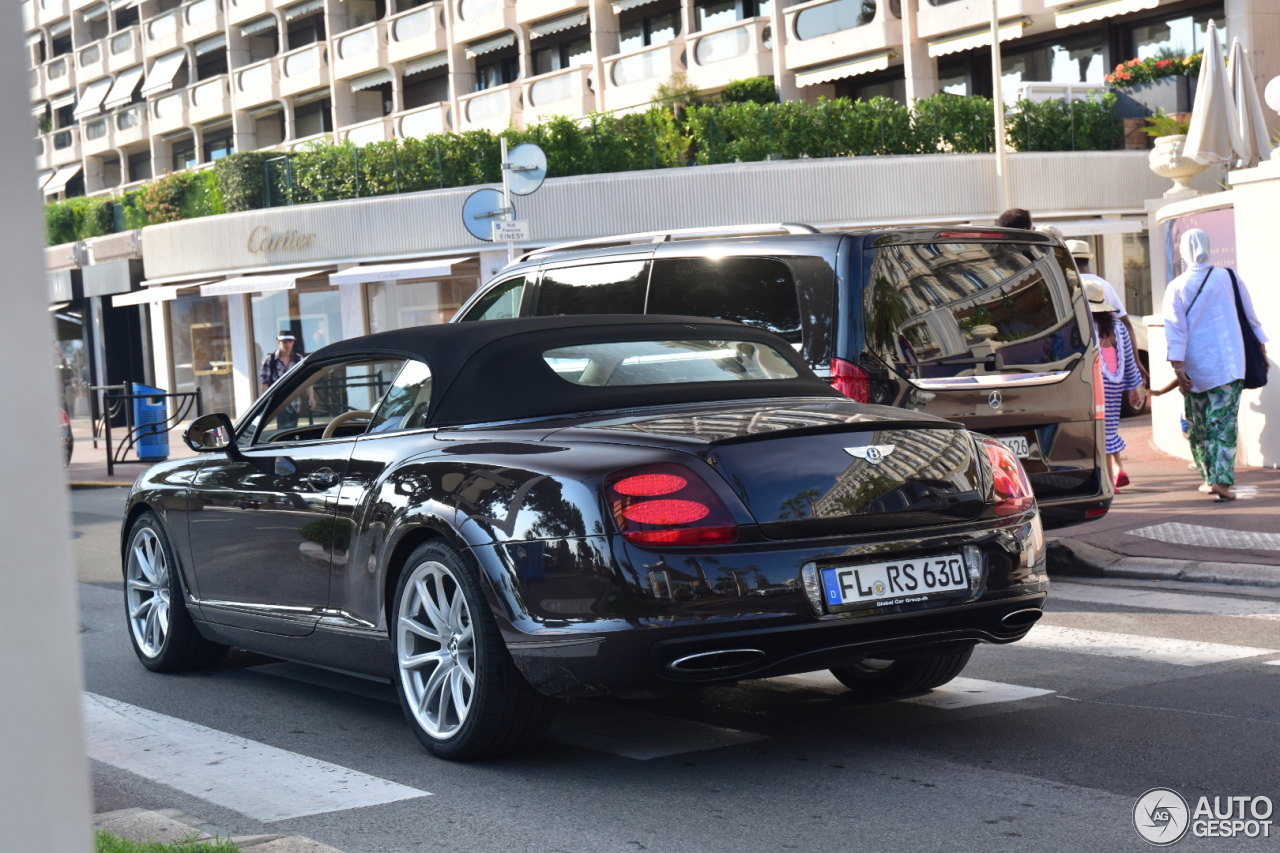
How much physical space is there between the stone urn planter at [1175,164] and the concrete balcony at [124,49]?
41.4m

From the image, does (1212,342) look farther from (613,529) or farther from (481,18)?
(481,18)

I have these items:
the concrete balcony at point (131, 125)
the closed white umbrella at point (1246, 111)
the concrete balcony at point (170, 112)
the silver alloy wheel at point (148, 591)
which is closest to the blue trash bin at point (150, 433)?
the closed white umbrella at point (1246, 111)

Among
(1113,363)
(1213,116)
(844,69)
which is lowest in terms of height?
(1113,363)

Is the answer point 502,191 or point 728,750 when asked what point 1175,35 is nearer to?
point 502,191

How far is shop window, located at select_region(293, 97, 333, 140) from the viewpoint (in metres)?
46.8

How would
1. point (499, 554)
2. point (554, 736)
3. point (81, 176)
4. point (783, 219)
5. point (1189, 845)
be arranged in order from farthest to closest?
point (81, 176)
point (783, 219)
point (554, 736)
point (499, 554)
point (1189, 845)

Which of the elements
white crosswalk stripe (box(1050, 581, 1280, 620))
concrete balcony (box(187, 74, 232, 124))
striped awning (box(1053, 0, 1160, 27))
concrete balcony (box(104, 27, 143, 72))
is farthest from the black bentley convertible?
concrete balcony (box(104, 27, 143, 72))

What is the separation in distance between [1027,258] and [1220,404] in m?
3.34

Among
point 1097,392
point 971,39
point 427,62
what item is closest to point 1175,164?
point 971,39

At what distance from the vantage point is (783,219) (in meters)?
28.2

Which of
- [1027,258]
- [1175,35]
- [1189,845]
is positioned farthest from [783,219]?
[1189,845]

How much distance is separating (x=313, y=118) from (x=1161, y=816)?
45.7 meters

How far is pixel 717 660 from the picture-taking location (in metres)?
4.44

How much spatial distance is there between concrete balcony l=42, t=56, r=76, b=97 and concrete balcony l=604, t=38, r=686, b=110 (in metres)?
29.7
